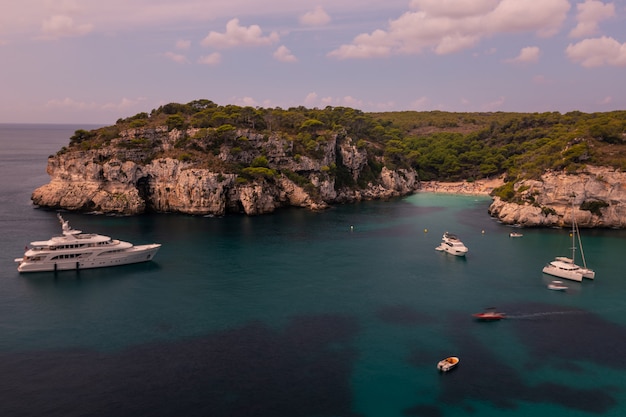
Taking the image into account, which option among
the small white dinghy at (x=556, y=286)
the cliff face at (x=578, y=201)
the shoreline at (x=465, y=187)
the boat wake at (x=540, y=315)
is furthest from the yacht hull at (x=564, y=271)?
the shoreline at (x=465, y=187)

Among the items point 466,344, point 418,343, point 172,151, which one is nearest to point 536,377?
point 466,344

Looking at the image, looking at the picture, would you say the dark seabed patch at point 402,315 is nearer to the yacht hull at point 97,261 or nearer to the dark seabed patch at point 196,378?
the dark seabed patch at point 196,378

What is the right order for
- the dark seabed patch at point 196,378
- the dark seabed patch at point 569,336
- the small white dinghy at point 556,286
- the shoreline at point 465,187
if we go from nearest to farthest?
the dark seabed patch at point 196,378 < the dark seabed patch at point 569,336 < the small white dinghy at point 556,286 < the shoreline at point 465,187

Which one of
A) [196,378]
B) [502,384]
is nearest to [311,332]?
[196,378]

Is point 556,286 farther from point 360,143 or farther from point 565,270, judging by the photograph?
point 360,143

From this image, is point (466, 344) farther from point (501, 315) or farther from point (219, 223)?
point (219, 223)

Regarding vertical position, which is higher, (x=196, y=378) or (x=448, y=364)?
(x=448, y=364)
